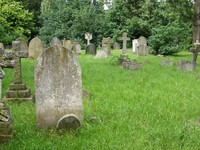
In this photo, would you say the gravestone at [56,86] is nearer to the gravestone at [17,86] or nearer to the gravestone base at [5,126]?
the gravestone base at [5,126]

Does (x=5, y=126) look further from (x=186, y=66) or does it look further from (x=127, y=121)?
(x=186, y=66)

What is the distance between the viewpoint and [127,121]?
628 centimetres

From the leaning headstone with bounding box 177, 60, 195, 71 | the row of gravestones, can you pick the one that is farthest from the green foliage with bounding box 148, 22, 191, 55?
the row of gravestones

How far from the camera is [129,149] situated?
4.94m

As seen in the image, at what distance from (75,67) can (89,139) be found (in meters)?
1.25

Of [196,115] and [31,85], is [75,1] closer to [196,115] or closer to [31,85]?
[31,85]

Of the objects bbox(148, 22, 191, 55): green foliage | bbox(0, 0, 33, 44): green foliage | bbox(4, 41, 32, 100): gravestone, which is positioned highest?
bbox(0, 0, 33, 44): green foliage

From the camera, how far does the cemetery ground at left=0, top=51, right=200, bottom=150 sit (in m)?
5.15

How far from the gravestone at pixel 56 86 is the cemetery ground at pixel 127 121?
0.93 feet

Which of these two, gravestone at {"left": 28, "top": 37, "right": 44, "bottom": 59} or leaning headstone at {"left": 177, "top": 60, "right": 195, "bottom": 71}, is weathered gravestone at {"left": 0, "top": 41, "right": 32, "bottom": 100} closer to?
leaning headstone at {"left": 177, "top": 60, "right": 195, "bottom": 71}

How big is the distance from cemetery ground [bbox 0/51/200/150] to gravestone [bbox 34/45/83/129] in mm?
282

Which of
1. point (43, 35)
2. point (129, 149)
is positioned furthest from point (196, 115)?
point (43, 35)

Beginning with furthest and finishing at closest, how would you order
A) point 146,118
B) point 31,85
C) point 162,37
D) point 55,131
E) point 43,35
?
point 43,35 → point 162,37 → point 31,85 → point 146,118 → point 55,131

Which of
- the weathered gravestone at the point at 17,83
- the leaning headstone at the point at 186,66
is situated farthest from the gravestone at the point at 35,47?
the weathered gravestone at the point at 17,83
